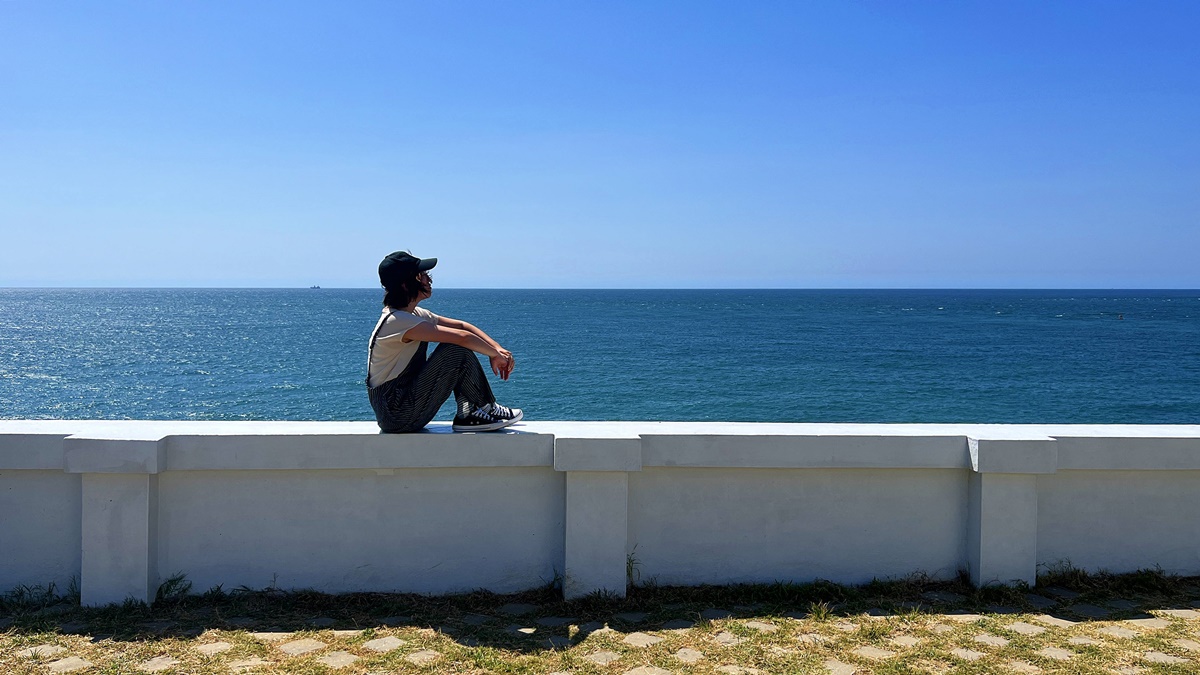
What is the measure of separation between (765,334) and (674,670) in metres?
74.5

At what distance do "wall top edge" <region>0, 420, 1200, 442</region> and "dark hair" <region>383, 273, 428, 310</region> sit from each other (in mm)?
661

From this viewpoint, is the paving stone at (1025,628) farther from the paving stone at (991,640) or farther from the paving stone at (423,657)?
the paving stone at (423,657)

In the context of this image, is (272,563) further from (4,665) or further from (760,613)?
(760,613)

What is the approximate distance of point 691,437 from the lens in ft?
14.2

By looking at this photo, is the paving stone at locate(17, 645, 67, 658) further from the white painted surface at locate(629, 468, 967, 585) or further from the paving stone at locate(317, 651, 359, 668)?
the white painted surface at locate(629, 468, 967, 585)

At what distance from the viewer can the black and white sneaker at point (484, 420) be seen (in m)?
→ 4.37

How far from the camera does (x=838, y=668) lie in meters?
3.48

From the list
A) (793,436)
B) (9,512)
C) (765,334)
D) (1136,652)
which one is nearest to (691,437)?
(793,436)

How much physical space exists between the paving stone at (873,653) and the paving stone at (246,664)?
8.09 ft

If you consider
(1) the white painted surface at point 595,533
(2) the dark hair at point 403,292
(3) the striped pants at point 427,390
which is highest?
(2) the dark hair at point 403,292

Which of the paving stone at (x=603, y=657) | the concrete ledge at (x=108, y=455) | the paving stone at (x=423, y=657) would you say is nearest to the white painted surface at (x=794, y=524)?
the paving stone at (x=603, y=657)

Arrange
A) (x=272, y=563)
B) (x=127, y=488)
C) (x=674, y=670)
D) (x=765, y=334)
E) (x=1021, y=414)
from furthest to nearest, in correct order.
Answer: (x=765, y=334)
(x=1021, y=414)
(x=272, y=563)
(x=127, y=488)
(x=674, y=670)

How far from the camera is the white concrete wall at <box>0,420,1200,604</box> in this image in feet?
13.7

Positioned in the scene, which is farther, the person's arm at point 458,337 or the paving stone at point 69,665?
the person's arm at point 458,337
